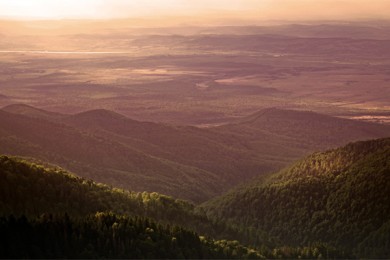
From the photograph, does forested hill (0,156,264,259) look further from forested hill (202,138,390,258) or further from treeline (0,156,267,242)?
forested hill (202,138,390,258)

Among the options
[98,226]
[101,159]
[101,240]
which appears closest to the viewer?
[101,240]

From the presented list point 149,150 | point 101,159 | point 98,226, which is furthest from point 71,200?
point 149,150

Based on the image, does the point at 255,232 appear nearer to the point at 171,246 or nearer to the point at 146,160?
the point at 171,246

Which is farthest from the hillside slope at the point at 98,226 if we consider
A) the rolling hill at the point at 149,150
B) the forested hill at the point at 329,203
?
the rolling hill at the point at 149,150

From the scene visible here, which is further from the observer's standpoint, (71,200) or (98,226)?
(71,200)

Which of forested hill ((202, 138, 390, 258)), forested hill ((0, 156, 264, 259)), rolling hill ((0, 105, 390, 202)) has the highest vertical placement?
forested hill ((0, 156, 264, 259))

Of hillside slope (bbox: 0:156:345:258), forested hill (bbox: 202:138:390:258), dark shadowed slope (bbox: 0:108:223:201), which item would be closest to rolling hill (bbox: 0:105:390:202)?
dark shadowed slope (bbox: 0:108:223:201)

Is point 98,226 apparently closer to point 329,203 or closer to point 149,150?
point 329,203
